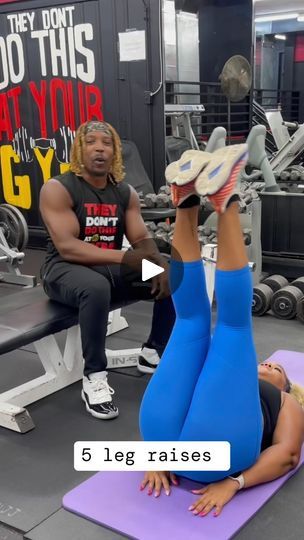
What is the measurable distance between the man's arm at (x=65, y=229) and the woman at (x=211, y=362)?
2.47ft

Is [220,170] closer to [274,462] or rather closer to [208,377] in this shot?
[208,377]

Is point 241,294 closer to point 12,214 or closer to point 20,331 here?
point 20,331

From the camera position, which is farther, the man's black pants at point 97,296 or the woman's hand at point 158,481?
the man's black pants at point 97,296

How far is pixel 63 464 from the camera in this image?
1724 mm

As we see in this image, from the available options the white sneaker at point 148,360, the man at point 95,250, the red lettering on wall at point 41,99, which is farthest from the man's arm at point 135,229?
the red lettering on wall at point 41,99

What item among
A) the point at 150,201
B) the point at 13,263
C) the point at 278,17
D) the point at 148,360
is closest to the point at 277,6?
the point at 278,17

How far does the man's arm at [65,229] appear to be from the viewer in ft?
6.77

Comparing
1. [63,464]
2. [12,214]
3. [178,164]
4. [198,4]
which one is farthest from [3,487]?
[198,4]

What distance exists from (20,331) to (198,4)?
4.35 metres

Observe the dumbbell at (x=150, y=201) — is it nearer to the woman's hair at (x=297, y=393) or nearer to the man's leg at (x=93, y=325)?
the man's leg at (x=93, y=325)

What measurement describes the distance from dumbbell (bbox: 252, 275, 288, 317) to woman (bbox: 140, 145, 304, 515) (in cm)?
154

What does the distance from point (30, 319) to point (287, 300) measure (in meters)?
1.46

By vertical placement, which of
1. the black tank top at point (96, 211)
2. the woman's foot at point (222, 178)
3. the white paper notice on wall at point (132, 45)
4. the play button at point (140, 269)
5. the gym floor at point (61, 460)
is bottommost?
the gym floor at point (61, 460)

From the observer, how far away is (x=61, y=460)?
1.74 m
